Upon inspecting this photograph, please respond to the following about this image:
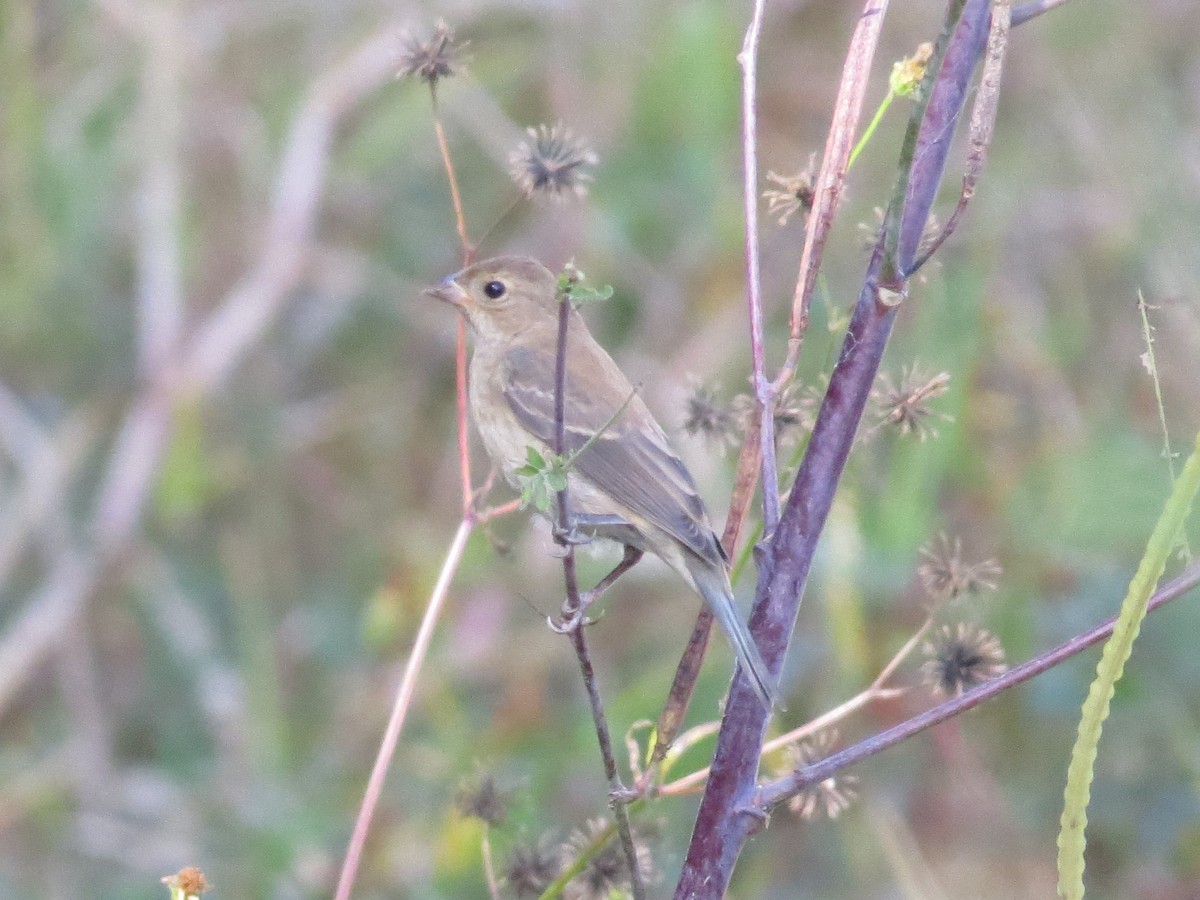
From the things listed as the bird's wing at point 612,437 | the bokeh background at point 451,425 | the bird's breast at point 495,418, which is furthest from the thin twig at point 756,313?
the bokeh background at point 451,425

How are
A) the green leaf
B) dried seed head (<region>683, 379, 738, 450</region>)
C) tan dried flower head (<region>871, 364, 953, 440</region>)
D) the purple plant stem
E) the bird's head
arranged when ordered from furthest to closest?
1. the bird's head
2. dried seed head (<region>683, 379, 738, 450</region>)
3. tan dried flower head (<region>871, 364, 953, 440</region>)
4. the purple plant stem
5. the green leaf

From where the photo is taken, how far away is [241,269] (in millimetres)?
6105

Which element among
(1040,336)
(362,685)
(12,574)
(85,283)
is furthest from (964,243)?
(12,574)

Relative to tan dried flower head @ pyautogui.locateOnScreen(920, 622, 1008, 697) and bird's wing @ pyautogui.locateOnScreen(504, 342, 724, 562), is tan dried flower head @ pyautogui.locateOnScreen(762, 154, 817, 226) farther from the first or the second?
bird's wing @ pyautogui.locateOnScreen(504, 342, 724, 562)

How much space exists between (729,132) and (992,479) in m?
1.98

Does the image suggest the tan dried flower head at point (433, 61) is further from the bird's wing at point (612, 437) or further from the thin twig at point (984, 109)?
the bird's wing at point (612, 437)

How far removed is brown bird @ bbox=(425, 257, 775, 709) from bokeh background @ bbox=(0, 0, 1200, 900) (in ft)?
1.91

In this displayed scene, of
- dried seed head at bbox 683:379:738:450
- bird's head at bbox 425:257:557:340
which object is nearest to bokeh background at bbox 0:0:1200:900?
bird's head at bbox 425:257:557:340

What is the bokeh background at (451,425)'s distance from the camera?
4246mm

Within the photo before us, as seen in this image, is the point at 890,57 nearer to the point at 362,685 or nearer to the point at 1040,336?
the point at 1040,336

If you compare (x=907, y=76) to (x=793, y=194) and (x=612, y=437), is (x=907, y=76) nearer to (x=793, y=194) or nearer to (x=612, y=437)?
(x=793, y=194)

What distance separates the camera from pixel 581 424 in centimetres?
340

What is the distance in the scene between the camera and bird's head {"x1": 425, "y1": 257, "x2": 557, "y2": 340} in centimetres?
372

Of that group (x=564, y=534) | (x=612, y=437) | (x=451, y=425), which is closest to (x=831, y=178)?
(x=564, y=534)
